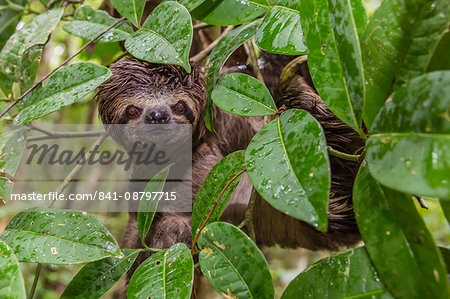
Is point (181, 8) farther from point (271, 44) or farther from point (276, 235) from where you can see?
point (276, 235)

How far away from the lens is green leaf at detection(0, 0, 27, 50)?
5.90ft

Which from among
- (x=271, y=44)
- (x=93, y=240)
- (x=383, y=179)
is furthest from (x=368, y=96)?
(x=93, y=240)

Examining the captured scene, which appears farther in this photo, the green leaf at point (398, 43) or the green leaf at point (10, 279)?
the green leaf at point (10, 279)

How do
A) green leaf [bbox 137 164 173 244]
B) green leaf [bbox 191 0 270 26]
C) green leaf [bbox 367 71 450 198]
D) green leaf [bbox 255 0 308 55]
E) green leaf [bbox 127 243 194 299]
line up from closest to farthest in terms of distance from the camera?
1. green leaf [bbox 367 71 450 198]
2. green leaf [bbox 127 243 194 299]
3. green leaf [bbox 255 0 308 55]
4. green leaf [bbox 191 0 270 26]
5. green leaf [bbox 137 164 173 244]

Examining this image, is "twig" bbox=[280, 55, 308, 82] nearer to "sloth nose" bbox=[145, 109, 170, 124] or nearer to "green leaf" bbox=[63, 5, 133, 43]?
"sloth nose" bbox=[145, 109, 170, 124]

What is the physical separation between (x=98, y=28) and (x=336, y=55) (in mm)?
888

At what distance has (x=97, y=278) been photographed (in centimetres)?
103

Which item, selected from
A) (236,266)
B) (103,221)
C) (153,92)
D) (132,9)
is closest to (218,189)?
(236,266)

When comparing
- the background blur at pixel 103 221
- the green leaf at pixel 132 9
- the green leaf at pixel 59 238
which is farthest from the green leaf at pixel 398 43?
the background blur at pixel 103 221

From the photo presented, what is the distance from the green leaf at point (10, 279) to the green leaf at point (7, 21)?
1.35 meters

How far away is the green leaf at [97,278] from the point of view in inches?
39.9

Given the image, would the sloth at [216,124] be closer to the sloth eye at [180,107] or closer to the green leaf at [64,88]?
the sloth eye at [180,107]

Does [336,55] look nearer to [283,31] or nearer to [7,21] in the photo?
[283,31]

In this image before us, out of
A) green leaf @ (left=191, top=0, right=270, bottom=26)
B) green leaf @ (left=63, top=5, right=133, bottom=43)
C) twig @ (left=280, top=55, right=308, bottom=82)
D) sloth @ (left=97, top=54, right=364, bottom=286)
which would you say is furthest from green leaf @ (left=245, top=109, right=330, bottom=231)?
twig @ (left=280, top=55, right=308, bottom=82)
